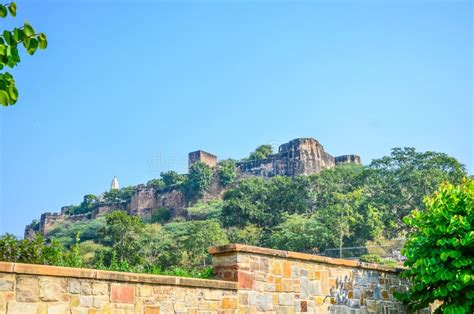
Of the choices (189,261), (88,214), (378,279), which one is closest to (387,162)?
(189,261)

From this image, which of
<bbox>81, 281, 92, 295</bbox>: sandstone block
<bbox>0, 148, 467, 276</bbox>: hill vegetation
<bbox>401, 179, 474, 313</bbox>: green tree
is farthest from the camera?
<bbox>0, 148, 467, 276</bbox>: hill vegetation

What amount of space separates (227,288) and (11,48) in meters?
3.57

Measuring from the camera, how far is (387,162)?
42.6m

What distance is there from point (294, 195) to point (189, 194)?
20.7 m

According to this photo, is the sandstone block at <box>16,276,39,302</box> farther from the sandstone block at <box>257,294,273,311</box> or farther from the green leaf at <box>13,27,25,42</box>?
the sandstone block at <box>257,294,273,311</box>

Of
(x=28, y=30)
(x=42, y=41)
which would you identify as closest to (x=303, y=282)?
(x=42, y=41)

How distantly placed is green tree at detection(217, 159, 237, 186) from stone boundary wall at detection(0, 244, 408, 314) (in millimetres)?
55397

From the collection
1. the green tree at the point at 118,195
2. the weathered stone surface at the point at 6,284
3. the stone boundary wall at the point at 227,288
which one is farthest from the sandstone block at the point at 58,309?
the green tree at the point at 118,195

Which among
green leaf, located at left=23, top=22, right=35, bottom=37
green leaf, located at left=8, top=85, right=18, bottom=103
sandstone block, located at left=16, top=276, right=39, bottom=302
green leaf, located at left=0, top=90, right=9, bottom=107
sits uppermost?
green leaf, located at left=23, top=22, right=35, bottom=37

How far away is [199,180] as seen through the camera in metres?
62.8

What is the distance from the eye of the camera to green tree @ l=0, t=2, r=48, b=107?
2801 millimetres

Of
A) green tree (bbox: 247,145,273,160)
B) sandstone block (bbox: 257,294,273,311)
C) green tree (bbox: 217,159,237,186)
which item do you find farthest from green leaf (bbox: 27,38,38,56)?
green tree (bbox: 247,145,273,160)

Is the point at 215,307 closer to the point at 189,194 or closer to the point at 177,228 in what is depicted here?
the point at 177,228

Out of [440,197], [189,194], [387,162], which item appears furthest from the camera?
[189,194]
